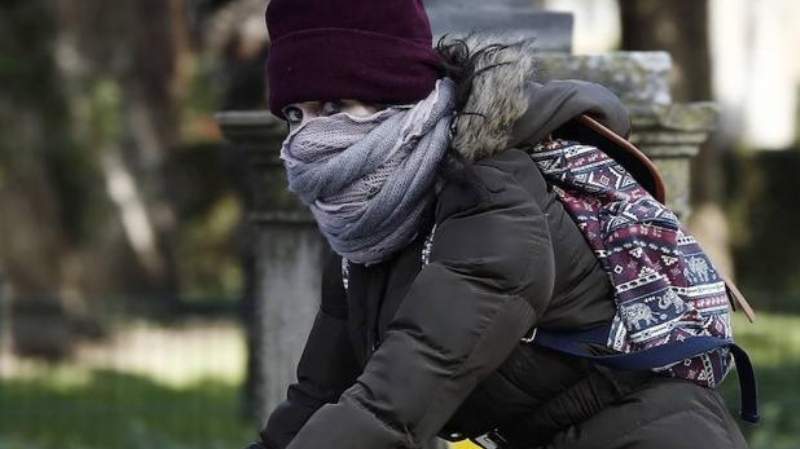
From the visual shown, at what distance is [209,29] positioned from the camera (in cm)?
1552

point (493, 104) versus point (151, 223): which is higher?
point (493, 104)

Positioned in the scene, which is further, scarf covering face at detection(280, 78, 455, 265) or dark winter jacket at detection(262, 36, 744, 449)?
scarf covering face at detection(280, 78, 455, 265)

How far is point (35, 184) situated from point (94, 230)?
131 centimetres

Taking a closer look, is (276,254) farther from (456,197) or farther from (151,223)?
(151,223)

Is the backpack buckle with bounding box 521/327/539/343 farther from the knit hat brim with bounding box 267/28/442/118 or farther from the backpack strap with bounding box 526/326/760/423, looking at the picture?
the knit hat brim with bounding box 267/28/442/118

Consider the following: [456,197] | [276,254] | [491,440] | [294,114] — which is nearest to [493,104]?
[456,197]

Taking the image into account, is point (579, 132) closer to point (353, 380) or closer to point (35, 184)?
point (353, 380)

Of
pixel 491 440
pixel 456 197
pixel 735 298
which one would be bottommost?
pixel 491 440

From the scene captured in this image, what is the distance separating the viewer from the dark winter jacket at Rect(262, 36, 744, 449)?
256 centimetres

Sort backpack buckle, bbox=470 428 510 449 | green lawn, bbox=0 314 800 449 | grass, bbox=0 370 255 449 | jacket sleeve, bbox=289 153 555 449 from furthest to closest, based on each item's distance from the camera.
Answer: grass, bbox=0 370 255 449, green lawn, bbox=0 314 800 449, backpack buckle, bbox=470 428 510 449, jacket sleeve, bbox=289 153 555 449

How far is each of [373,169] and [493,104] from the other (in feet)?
0.70

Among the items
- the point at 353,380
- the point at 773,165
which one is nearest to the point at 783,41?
the point at 773,165

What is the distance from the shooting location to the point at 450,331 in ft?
8.39

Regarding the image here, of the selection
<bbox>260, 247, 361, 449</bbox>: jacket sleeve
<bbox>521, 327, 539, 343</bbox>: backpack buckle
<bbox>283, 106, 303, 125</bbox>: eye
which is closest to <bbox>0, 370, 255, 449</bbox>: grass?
<bbox>260, 247, 361, 449</bbox>: jacket sleeve
